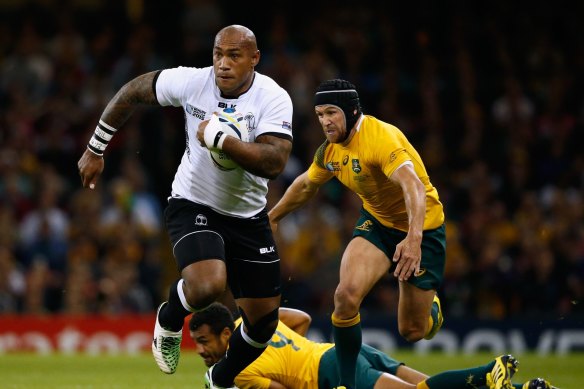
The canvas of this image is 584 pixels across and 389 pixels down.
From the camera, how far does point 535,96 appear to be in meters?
19.2

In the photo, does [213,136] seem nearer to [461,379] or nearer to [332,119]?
[332,119]

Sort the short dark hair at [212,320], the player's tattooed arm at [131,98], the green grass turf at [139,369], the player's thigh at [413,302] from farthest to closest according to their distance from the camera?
1. the green grass turf at [139,369]
2. the player's thigh at [413,302]
3. the short dark hair at [212,320]
4. the player's tattooed arm at [131,98]

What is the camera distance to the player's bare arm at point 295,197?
9273 millimetres

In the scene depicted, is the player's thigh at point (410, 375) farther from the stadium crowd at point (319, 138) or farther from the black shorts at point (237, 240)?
the stadium crowd at point (319, 138)

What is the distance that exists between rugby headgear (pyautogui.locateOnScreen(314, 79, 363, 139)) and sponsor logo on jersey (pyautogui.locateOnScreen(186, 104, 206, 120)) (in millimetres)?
1144

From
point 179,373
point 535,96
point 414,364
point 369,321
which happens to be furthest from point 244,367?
point 535,96

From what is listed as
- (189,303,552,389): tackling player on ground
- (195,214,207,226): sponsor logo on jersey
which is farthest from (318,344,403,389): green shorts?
(195,214,207,226): sponsor logo on jersey

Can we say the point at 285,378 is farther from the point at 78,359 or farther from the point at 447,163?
the point at 447,163

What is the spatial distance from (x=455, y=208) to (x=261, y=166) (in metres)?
10.6

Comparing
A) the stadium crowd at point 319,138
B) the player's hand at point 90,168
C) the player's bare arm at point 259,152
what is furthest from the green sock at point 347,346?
the stadium crowd at point 319,138

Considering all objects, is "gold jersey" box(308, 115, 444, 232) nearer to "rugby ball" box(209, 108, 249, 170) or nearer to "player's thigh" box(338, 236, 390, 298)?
"player's thigh" box(338, 236, 390, 298)

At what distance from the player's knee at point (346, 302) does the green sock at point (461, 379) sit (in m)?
0.77

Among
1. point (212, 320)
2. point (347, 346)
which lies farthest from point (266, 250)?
point (347, 346)

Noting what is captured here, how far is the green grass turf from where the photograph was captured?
11.0m
